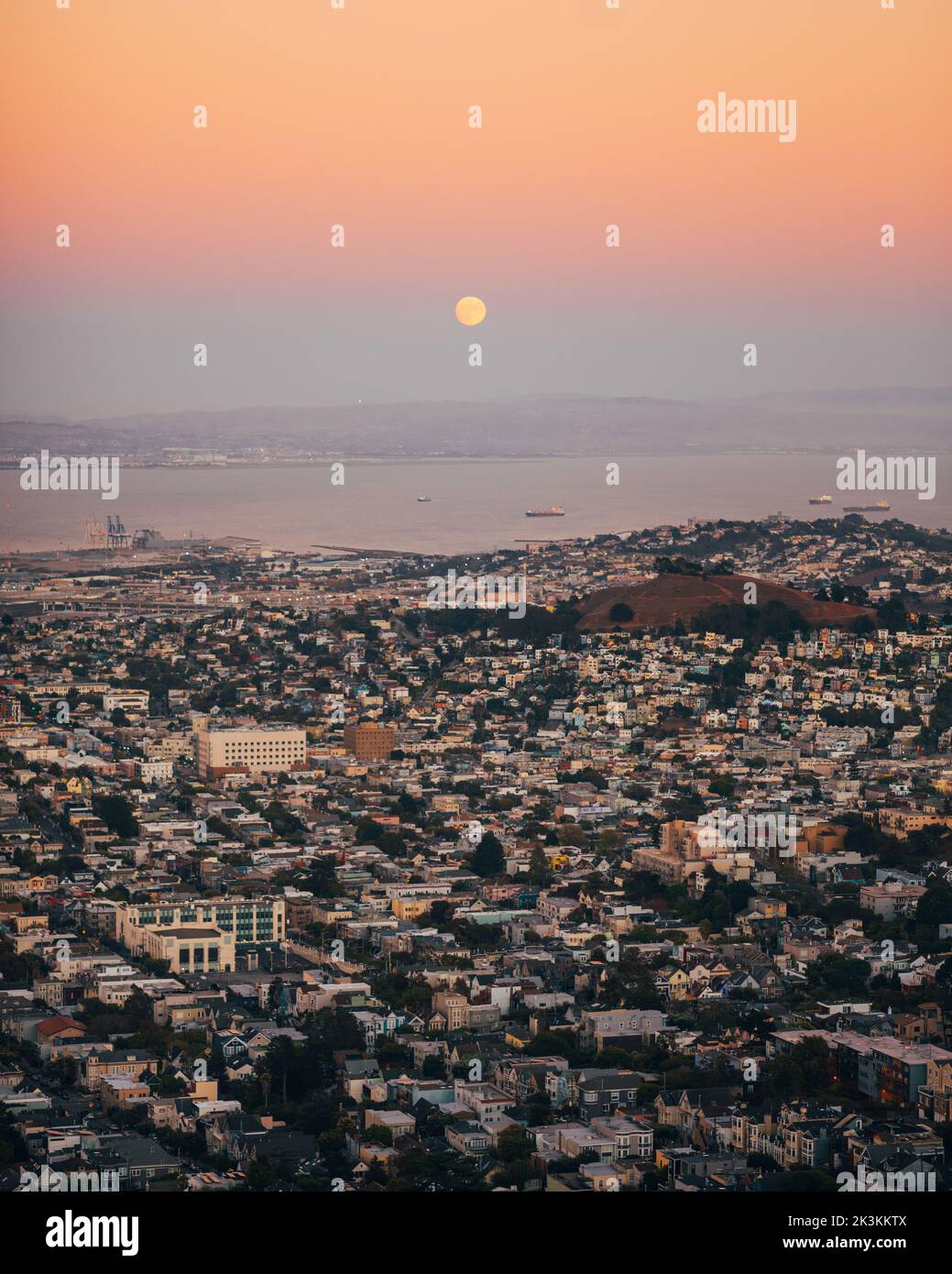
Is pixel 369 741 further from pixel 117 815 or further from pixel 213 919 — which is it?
pixel 213 919

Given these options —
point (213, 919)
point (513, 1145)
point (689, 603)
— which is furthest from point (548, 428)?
point (513, 1145)

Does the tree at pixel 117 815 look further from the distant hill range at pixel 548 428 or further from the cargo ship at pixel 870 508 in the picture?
the cargo ship at pixel 870 508

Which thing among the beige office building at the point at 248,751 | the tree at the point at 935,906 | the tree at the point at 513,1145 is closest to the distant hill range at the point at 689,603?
the beige office building at the point at 248,751

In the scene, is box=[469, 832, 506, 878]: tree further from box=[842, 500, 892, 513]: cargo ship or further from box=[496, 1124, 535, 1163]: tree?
box=[842, 500, 892, 513]: cargo ship

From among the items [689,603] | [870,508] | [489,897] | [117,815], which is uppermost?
[870,508]
